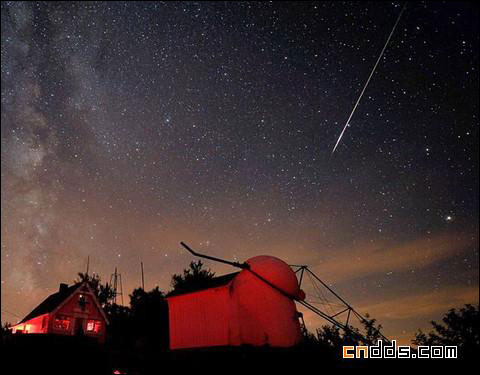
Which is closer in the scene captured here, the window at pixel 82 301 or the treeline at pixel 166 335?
the treeline at pixel 166 335

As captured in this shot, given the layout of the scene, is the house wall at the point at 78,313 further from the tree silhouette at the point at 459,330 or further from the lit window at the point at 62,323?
the tree silhouette at the point at 459,330

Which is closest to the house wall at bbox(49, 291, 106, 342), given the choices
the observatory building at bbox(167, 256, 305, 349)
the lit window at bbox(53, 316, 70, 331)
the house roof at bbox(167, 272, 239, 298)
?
the lit window at bbox(53, 316, 70, 331)

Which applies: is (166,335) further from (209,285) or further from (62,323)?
(209,285)

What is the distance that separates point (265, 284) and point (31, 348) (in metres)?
10.6

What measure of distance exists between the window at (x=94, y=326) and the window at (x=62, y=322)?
80.0 inches

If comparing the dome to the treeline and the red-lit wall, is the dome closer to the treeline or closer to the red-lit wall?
the treeline

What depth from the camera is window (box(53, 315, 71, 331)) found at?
31.2 meters

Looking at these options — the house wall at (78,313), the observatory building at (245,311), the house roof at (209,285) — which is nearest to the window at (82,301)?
the house wall at (78,313)

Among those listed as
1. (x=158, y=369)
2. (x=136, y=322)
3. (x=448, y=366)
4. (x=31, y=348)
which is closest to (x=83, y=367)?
(x=31, y=348)

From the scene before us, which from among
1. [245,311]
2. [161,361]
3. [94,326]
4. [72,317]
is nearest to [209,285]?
[245,311]

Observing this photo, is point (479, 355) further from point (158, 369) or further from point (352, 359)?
point (158, 369)

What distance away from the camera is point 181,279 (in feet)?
166

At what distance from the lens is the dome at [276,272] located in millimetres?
17375

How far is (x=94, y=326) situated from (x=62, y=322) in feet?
10.5
